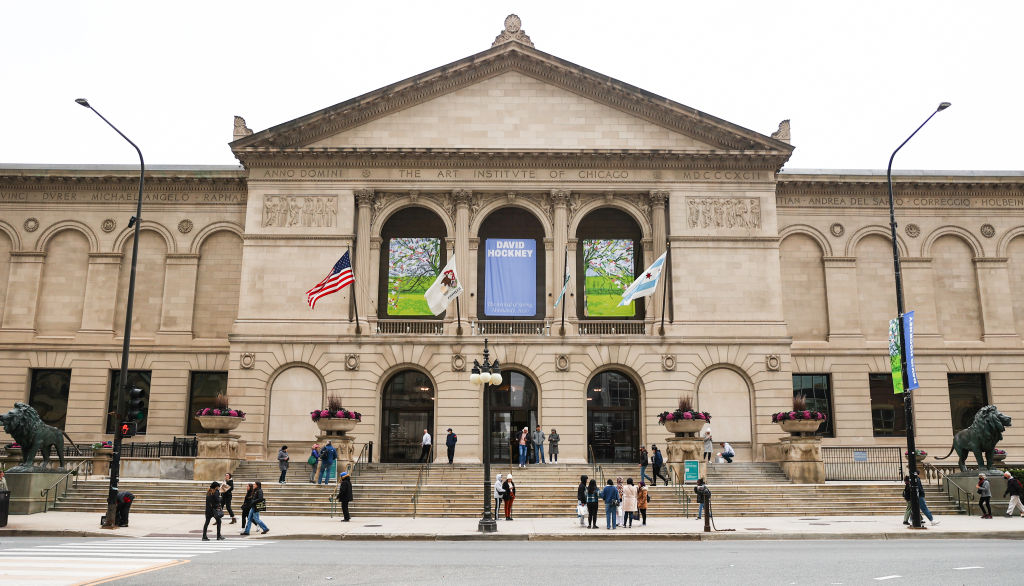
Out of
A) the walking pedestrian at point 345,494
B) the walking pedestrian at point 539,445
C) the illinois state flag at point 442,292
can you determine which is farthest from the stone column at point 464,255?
the walking pedestrian at point 345,494

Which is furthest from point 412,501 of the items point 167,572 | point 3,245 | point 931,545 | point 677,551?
point 3,245

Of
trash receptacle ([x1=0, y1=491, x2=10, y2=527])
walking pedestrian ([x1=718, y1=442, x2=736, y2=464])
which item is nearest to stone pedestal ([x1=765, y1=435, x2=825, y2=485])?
walking pedestrian ([x1=718, y1=442, x2=736, y2=464])

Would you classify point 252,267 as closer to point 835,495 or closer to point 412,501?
point 412,501

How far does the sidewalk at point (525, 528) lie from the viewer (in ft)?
71.6

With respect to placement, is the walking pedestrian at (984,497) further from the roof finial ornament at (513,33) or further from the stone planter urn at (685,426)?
the roof finial ornament at (513,33)

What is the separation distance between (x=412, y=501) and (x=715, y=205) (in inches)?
842

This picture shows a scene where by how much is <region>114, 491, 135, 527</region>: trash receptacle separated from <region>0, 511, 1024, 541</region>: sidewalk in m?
0.45

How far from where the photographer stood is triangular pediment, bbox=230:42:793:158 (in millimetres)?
40031

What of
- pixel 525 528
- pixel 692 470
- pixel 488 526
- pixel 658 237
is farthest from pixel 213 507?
pixel 658 237

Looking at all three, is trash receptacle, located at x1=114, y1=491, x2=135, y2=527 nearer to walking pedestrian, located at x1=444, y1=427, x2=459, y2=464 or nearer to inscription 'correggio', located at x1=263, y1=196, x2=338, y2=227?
walking pedestrian, located at x1=444, y1=427, x2=459, y2=464

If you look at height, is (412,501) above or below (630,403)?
below

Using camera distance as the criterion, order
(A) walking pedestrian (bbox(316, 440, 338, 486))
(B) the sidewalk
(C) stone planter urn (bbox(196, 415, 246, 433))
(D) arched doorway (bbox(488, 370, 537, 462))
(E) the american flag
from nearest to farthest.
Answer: (B) the sidewalk < (A) walking pedestrian (bbox(316, 440, 338, 486)) < (C) stone planter urn (bbox(196, 415, 246, 433)) < (E) the american flag < (D) arched doorway (bbox(488, 370, 537, 462))

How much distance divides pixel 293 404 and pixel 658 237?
63.3ft

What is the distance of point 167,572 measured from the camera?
46.9ft
